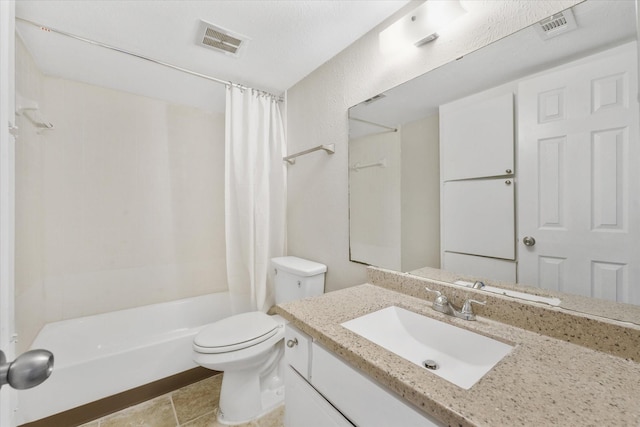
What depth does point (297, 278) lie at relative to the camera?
1673 millimetres

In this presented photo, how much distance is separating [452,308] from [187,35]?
1.87 m

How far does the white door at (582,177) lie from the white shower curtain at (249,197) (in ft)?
5.16

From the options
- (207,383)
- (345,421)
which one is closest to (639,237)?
(345,421)

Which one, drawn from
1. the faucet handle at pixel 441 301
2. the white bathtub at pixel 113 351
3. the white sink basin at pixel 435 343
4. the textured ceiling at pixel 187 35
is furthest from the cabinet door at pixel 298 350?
the textured ceiling at pixel 187 35

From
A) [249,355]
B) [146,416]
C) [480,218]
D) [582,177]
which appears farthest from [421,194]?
[146,416]

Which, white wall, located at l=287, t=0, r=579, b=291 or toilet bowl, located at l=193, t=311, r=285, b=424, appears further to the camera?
toilet bowl, located at l=193, t=311, r=285, b=424

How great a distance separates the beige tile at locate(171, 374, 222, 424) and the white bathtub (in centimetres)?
14

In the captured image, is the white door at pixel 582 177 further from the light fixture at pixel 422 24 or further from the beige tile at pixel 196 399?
the beige tile at pixel 196 399

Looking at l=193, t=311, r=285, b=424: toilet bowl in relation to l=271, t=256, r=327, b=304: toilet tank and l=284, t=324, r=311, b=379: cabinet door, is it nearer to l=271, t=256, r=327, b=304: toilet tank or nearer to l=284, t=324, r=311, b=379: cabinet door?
l=271, t=256, r=327, b=304: toilet tank

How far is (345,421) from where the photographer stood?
0.71 m

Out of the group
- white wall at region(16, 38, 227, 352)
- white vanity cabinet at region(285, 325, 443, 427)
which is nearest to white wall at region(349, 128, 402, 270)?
white vanity cabinet at region(285, 325, 443, 427)

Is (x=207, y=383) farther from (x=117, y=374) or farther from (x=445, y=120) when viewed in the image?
(x=445, y=120)

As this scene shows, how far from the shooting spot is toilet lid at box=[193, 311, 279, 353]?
4.36 ft

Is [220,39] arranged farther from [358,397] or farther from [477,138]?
[358,397]
